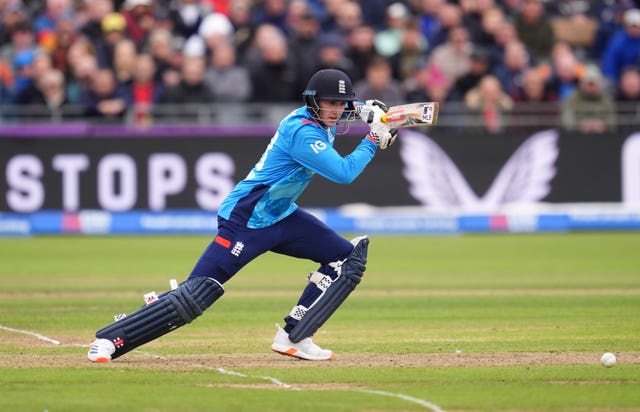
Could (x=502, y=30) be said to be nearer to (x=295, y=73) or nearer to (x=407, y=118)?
(x=295, y=73)

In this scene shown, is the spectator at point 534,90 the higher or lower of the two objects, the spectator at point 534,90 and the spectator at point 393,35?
the lower

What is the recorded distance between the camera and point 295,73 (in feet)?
70.6

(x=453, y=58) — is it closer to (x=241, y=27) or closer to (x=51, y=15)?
(x=241, y=27)

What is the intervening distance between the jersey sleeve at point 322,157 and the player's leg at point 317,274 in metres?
0.52

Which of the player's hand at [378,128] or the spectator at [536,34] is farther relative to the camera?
the spectator at [536,34]

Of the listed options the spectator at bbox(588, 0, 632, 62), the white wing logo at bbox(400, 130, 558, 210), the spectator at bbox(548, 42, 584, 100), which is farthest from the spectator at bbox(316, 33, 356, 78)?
the spectator at bbox(588, 0, 632, 62)

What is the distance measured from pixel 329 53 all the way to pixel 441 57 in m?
2.38

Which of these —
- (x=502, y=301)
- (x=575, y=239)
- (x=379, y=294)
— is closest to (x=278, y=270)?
(x=379, y=294)

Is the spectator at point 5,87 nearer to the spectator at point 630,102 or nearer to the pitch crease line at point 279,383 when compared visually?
the spectator at point 630,102

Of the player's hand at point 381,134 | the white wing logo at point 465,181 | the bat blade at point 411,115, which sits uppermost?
the white wing logo at point 465,181

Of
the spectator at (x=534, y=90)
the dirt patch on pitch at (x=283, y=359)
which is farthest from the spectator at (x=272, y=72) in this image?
the dirt patch on pitch at (x=283, y=359)

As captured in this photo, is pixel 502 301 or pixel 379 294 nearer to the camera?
pixel 502 301

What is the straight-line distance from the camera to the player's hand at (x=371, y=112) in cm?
927

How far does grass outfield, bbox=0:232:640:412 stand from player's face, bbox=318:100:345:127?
5.81 ft
